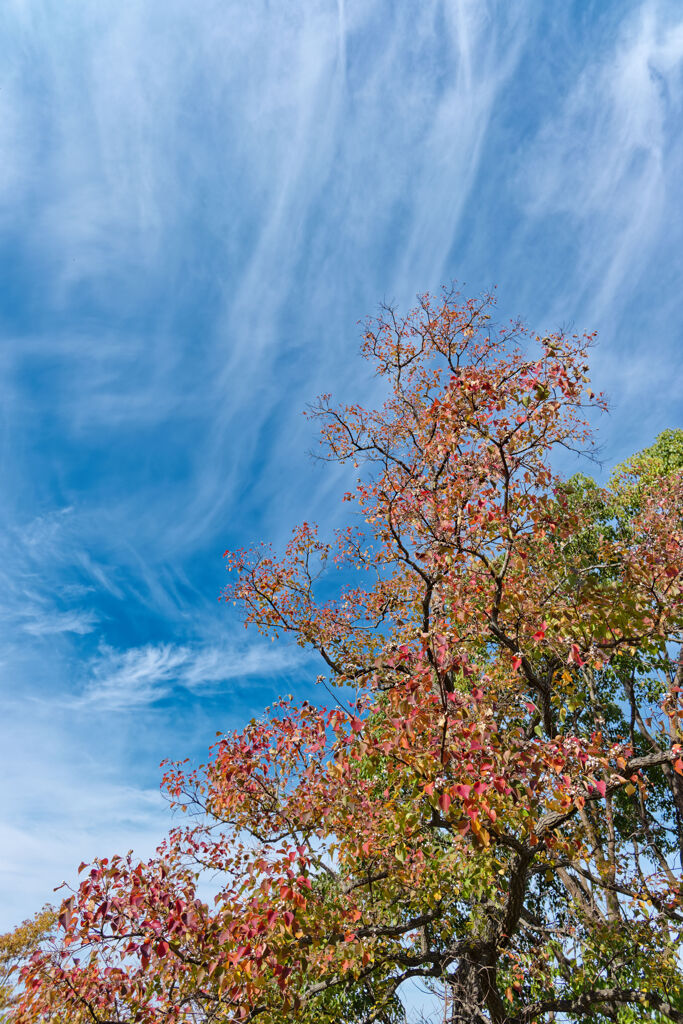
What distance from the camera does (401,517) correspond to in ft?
30.6

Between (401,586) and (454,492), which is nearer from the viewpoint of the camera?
(454,492)

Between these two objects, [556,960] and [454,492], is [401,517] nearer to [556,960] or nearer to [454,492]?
[454,492]

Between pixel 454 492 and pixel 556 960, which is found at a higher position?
pixel 454 492

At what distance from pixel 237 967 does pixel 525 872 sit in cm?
447

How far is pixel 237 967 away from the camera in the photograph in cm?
568

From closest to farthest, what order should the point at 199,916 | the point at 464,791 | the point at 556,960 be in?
the point at 464,791
the point at 199,916
the point at 556,960

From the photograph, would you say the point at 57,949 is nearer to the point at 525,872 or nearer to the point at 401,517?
the point at 525,872

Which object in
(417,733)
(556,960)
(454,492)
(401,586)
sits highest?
(401,586)

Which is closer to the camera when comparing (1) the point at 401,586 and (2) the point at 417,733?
(2) the point at 417,733

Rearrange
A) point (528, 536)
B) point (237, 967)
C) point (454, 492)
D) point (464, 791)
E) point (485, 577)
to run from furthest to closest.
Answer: point (485, 577), point (454, 492), point (528, 536), point (237, 967), point (464, 791)

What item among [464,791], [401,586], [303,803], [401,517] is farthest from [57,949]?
[401,586]

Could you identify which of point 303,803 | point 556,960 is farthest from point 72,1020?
point 556,960

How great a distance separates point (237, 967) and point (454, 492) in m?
5.85

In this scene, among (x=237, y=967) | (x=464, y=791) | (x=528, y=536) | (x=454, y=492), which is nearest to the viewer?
(x=464, y=791)
